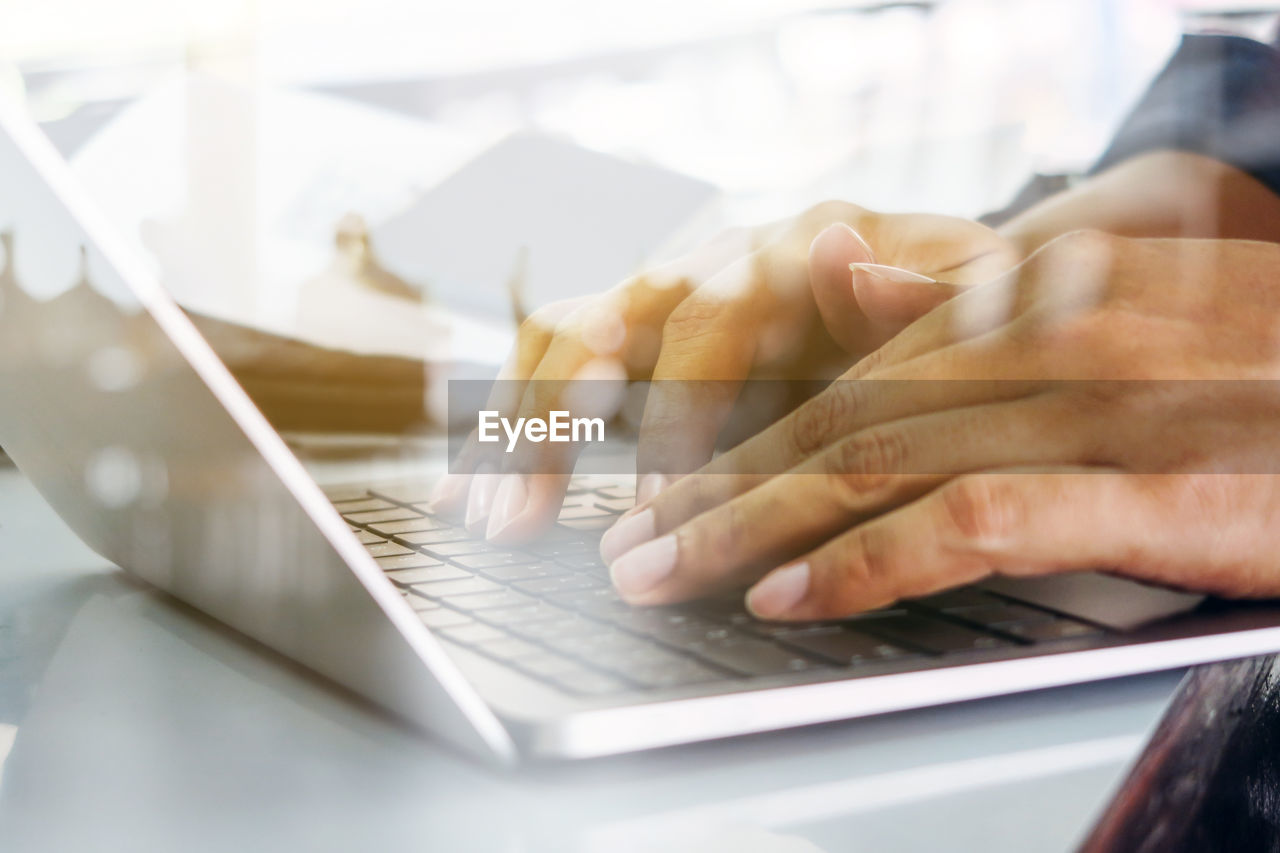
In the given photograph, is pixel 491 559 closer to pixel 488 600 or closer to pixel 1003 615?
A: pixel 488 600

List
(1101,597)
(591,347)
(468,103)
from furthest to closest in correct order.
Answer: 1. (468,103)
2. (591,347)
3. (1101,597)

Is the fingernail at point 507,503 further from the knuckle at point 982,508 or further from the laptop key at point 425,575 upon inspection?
the knuckle at point 982,508

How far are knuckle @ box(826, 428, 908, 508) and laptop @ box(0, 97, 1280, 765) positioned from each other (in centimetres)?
5

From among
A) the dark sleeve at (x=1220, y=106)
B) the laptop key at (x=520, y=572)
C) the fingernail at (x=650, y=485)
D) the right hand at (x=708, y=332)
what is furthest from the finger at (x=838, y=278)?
the dark sleeve at (x=1220, y=106)

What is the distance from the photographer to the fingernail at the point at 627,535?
11.3 inches

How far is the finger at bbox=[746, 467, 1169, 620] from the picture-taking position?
234 millimetres

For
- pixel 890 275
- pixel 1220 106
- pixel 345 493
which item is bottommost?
pixel 345 493

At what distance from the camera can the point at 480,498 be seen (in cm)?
37

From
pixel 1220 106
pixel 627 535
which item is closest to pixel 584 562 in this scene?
pixel 627 535

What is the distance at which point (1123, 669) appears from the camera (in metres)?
0.21

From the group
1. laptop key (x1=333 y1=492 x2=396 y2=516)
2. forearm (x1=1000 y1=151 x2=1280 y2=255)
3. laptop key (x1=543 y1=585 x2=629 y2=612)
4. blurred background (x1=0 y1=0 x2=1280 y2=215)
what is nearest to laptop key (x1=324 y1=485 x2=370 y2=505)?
laptop key (x1=333 y1=492 x2=396 y2=516)

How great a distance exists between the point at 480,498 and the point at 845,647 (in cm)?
20

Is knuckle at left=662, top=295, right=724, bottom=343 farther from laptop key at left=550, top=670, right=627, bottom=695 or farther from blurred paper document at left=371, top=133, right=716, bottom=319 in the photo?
blurred paper document at left=371, top=133, right=716, bottom=319

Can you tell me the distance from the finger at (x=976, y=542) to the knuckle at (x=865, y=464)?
32 millimetres
